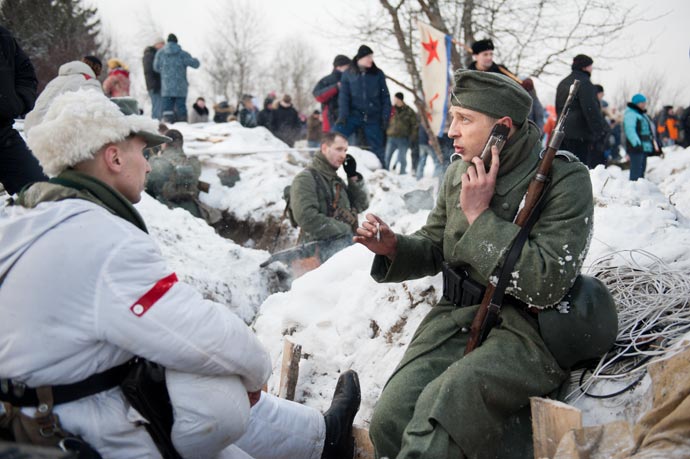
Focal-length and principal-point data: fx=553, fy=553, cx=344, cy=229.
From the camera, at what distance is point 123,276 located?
69.9 inches

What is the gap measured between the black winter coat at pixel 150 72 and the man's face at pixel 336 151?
29.8ft

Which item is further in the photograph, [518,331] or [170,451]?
[518,331]

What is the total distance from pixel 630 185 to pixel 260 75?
4097 centimetres

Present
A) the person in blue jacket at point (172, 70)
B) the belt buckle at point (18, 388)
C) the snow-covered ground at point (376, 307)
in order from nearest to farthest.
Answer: the belt buckle at point (18, 388)
the snow-covered ground at point (376, 307)
the person in blue jacket at point (172, 70)

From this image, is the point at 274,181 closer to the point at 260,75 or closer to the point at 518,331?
the point at 518,331

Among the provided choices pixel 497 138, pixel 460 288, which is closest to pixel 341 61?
pixel 497 138

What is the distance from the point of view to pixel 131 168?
2131 mm

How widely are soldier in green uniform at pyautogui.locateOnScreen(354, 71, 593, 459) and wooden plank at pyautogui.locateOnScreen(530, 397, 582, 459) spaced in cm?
12

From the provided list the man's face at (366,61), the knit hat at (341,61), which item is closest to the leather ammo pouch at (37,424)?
the man's face at (366,61)

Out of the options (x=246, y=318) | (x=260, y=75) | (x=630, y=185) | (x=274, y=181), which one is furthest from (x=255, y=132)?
(x=260, y=75)

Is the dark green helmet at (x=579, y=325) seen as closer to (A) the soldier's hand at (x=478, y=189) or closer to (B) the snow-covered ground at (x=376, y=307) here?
(B) the snow-covered ground at (x=376, y=307)

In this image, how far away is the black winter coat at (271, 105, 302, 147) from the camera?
16719 mm

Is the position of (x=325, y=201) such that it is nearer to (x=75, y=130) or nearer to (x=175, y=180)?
(x=175, y=180)

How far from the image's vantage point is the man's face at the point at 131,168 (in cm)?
210
